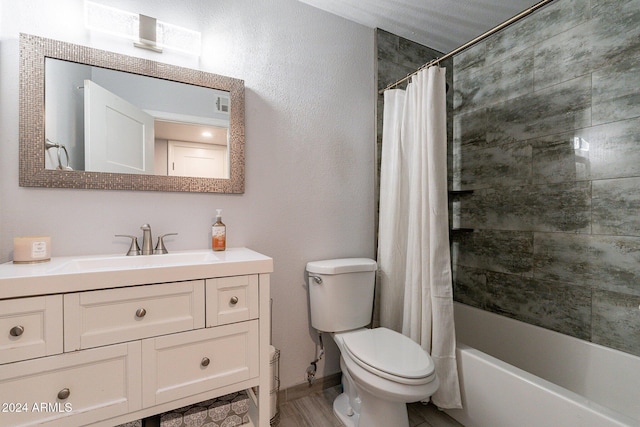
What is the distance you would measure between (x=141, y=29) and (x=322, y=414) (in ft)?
7.12

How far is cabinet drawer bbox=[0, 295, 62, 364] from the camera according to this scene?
2.69ft

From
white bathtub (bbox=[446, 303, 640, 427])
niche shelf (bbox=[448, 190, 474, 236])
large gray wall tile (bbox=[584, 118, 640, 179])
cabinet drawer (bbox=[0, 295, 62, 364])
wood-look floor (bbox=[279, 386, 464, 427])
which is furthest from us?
niche shelf (bbox=[448, 190, 474, 236])

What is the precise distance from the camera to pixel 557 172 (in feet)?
5.54

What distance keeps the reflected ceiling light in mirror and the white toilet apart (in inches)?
52.5

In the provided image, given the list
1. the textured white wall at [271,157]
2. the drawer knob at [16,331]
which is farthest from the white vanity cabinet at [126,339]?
the textured white wall at [271,157]

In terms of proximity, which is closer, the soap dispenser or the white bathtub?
the white bathtub

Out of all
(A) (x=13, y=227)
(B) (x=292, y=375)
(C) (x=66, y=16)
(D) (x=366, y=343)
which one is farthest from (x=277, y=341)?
(C) (x=66, y=16)

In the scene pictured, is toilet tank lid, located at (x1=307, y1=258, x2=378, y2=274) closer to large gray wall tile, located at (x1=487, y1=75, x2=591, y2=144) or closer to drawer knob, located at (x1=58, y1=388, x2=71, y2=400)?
drawer knob, located at (x1=58, y1=388, x2=71, y2=400)

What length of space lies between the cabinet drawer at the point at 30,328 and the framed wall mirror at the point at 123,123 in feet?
1.91

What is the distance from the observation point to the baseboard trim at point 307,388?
1.70m

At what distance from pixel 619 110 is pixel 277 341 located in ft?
7.18

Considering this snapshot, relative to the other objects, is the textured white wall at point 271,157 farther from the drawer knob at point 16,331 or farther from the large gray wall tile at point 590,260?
the large gray wall tile at point 590,260

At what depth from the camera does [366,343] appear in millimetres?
1416

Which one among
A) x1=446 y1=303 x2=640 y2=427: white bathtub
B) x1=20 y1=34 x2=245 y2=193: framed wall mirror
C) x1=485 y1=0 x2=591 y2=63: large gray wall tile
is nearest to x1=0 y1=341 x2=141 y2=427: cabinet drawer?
x1=20 y1=34 x2=245 y2=193: framed wall mirror
